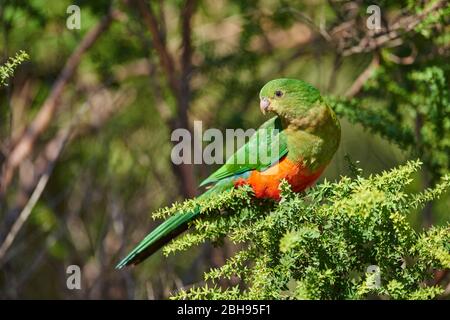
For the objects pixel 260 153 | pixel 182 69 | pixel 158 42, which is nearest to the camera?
pixel 260 153

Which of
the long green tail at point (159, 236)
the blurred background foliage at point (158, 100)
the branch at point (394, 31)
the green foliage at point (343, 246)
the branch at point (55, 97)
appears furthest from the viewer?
the branch at point (55, 97)

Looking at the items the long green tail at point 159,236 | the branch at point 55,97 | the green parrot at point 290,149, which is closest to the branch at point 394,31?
the green parrot at point 290,149

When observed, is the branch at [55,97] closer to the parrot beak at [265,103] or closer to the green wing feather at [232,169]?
the green wing feather at [232,169]

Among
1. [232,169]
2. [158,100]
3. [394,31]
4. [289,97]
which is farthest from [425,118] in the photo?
[158,100]

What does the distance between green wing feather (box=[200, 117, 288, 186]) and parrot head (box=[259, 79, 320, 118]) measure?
0.13 meters

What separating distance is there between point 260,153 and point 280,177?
163mm

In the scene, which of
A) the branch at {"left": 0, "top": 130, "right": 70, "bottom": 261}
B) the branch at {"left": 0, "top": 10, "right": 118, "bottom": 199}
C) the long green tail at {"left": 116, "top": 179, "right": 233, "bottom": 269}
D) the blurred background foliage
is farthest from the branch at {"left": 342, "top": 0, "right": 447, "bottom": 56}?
the branch at {"left": 0, "top": 130, "right": 70, "bottom": 261}

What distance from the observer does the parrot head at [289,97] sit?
3.16 meters

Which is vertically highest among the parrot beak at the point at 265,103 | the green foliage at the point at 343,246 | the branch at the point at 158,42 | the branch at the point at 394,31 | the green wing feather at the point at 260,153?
the branch at the point at 158,42

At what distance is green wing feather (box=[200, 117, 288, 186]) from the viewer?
10.5 ft

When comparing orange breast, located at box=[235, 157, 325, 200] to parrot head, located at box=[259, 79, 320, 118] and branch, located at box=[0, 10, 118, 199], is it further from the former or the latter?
branch, located at box=[0, 10, 118, 199]

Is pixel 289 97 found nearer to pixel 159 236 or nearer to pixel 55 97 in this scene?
pixel 159 236

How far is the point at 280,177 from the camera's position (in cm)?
315
